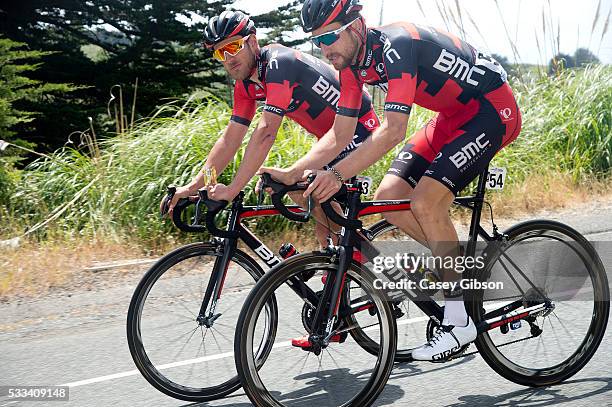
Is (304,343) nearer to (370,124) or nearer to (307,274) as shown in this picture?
(307,274)

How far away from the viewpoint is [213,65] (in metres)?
20.3

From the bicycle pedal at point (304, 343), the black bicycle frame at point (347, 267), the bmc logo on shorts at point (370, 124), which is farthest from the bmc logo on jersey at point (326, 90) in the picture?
the bicycle pedal at point (304, 343)

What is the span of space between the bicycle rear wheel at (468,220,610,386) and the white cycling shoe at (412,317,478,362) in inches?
12.7

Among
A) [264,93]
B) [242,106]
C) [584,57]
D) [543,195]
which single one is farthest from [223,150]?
[584,57]

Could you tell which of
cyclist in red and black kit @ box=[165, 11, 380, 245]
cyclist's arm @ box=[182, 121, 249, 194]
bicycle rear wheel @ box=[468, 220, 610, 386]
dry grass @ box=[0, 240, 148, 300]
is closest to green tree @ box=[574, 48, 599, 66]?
dry grass @ box=[0, 240, 148, 300]

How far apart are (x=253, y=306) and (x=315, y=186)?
1.99ft

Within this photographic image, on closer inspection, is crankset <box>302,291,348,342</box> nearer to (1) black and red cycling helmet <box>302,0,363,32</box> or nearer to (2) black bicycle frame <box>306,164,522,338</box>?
(2) black bicycle frame <box>306,164,522,338</box>

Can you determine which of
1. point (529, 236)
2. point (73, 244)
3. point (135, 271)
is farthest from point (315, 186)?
point (73, 244)

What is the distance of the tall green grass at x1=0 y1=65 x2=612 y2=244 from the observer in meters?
8.57

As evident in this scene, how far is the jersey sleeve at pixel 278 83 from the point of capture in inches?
185

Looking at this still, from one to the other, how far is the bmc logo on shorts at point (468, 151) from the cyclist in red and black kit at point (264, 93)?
0.56m

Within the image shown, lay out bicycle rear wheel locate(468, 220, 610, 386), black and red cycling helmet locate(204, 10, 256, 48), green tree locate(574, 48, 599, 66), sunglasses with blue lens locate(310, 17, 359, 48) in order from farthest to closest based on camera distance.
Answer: green tree locate(574, 48, 599, 66) → black and red cycling helmet locate(204, 10, 256, 48) → bicycle rear wheel locate(468, 220, 610, 386) → sunglasses with blue lens locate(310, 17, 359, 48)

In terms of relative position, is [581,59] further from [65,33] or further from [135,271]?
[65,33]

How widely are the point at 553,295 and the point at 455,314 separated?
0.73m
